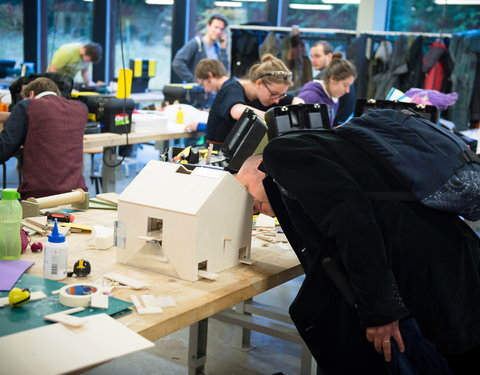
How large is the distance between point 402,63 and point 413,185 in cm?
593

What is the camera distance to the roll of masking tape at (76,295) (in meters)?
1.60

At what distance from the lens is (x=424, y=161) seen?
168cm

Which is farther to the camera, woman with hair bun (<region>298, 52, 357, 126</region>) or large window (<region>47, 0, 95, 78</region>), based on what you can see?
large window (<region>47, 0, 95, 78</region>)

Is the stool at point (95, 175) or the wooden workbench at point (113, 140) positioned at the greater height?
the wooden workbench at point (113, 140)

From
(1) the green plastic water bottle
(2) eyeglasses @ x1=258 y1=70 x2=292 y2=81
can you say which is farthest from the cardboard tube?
(2) eyeglasses @ x1=258 y1=70 x2=292 y2=81

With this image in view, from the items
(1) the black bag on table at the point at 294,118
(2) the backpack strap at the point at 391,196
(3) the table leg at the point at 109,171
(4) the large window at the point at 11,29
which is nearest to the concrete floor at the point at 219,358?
(1) the black bag on table at the point at 294,118

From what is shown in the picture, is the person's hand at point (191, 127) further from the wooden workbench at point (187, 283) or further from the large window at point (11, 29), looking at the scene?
the large window at point (11, 29)

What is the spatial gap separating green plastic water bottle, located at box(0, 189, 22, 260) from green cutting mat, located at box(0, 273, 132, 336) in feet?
0.69

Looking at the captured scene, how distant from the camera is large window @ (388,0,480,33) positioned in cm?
823

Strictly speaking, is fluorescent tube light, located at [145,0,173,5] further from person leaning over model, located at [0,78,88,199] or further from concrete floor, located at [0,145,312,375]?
concrete floor, located at [0,145,312,375]

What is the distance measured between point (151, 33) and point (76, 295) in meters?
9.30

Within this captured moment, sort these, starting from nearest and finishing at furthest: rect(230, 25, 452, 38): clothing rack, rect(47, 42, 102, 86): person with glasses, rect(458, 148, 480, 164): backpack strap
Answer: rect(458, 148, 480, 164): backpack strap → rect(47, 42, 102, 86): person with glasses → rect(230, 25, 452, 38): clothing rack

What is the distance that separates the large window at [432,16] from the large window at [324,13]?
587 millimetres

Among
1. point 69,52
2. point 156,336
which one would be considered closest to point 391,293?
point 156,336
